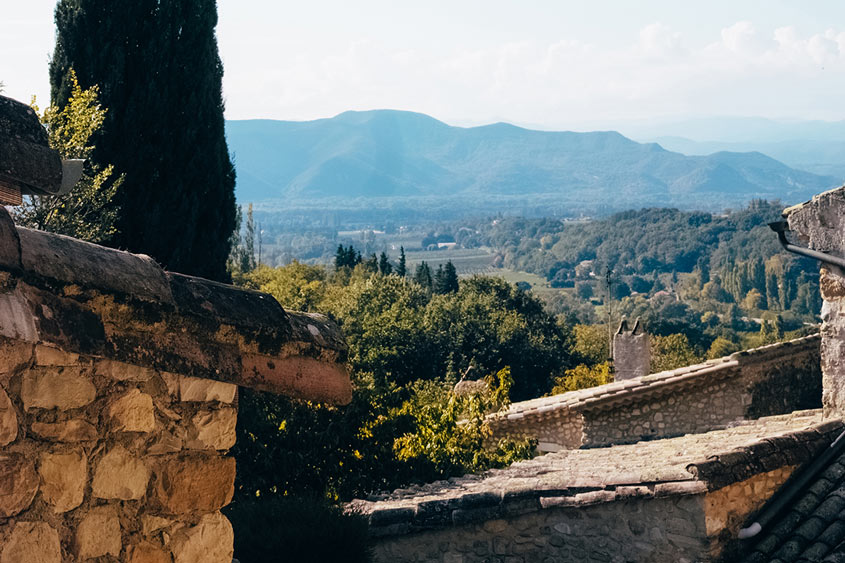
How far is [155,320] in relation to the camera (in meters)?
3.27

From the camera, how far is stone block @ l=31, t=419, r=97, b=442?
310cm

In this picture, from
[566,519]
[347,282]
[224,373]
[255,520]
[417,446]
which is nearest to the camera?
[224,373]

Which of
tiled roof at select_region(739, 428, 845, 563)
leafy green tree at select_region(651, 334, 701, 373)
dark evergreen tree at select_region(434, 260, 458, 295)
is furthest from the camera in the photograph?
dark evergreen tree at select_region(434, 260, 458, 295)

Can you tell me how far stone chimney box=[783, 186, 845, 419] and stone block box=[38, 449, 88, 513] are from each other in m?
8.31

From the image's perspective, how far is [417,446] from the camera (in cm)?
1277

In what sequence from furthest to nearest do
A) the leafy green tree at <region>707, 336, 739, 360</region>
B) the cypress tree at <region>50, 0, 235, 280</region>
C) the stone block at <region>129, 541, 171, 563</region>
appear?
the leafy green tree at <region>707, 336, 739, 360</region> < the cypress tree at <region>50, 0, 235, 280</region> < the stone block at <region>129, 541, 171, 563</region>

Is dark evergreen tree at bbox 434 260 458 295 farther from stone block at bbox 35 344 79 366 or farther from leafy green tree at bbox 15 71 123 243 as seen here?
stone block at bbox 35 344 79 366

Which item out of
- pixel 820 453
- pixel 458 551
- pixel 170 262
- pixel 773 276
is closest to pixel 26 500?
pixel 458 551

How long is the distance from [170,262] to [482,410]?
5307 millimetres

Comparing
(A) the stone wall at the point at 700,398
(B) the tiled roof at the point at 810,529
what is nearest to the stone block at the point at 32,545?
(B) the tiled roof at the point at 810,529

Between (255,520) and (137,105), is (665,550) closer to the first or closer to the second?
(255,520)

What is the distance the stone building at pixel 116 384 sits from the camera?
3.01 metres

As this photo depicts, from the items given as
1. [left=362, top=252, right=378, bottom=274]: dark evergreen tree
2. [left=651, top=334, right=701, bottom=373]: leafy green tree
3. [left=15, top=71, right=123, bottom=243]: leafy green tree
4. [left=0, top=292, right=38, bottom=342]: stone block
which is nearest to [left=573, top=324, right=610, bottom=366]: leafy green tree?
[left=651, top=334, right=701, bottom=373]: leafy green tree

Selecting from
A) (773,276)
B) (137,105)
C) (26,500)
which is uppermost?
Answer: (137,105)
